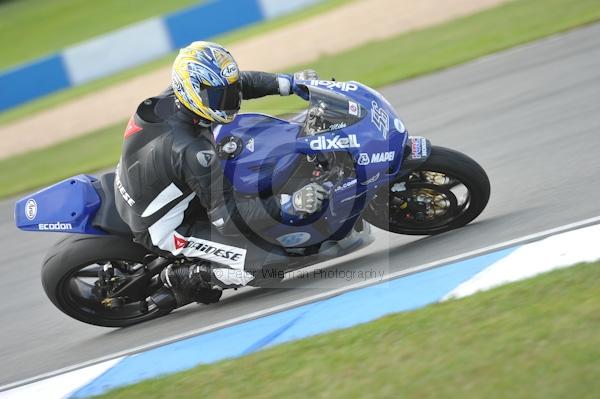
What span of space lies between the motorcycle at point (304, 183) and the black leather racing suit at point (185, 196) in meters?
0.14

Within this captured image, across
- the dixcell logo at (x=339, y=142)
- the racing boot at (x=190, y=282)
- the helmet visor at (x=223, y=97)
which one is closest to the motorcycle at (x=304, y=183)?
the dixcell logo at (x=339, y=142)

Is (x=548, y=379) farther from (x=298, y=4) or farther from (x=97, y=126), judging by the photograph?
(x=298, y=4)

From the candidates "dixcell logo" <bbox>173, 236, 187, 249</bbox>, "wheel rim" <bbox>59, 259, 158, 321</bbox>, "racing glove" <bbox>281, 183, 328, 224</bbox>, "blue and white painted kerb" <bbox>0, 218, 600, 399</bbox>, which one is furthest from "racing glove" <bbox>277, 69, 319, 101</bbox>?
"wheel rim" <bbox>59, 259, 158, 321</bbox>

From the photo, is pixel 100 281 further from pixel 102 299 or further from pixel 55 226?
pixel 55 226

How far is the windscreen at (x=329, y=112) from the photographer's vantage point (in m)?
5.09

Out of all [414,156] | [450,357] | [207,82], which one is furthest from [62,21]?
[450,357]

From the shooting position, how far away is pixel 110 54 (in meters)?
17.1

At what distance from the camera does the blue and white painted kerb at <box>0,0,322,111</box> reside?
17.0m

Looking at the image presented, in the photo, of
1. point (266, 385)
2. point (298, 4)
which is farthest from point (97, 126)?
point (266, 385)

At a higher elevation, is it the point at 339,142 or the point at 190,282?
the point at 339,142

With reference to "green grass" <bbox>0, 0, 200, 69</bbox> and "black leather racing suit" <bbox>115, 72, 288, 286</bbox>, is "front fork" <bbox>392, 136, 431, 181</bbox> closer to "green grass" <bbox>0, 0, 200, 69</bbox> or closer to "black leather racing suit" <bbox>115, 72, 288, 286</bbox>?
"black leather racing suit" <bbox>115, 72, 288, 286</bbox>

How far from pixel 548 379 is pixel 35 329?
154 inches

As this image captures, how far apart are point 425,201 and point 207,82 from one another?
5.23ft

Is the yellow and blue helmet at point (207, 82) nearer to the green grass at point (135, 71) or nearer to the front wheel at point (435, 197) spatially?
the front wheel at point (435, 197)
